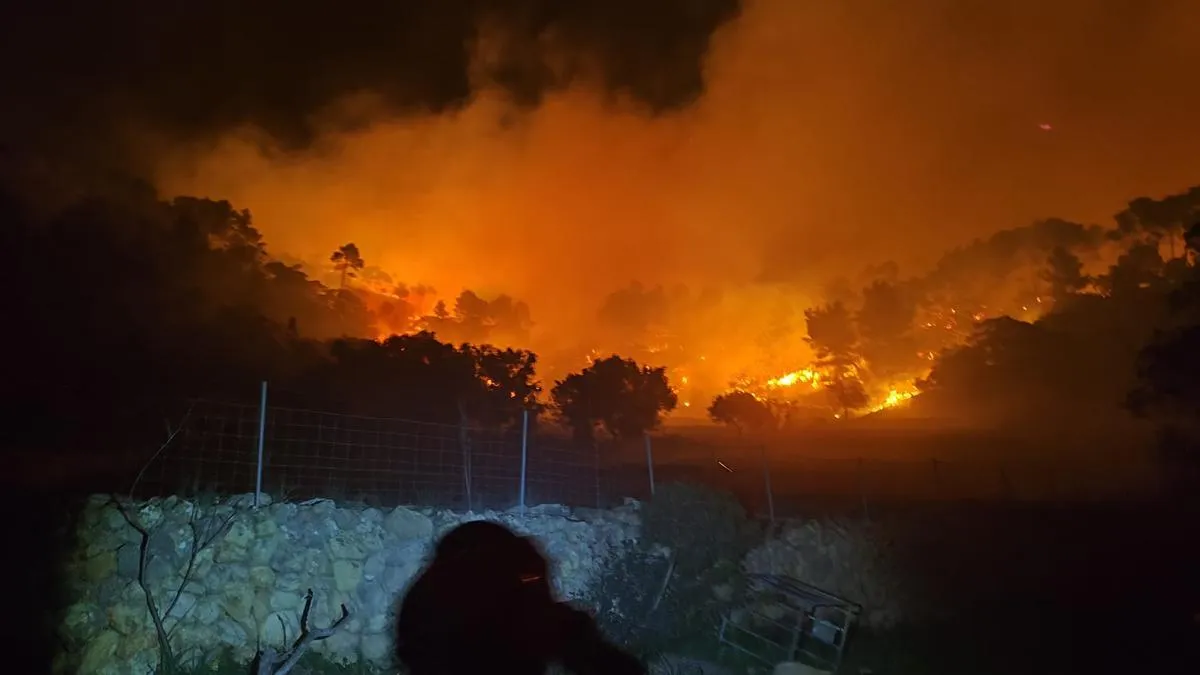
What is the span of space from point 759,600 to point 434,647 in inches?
172

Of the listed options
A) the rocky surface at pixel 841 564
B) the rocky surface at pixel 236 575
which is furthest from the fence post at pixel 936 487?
the rocky surface at pixel 236 575

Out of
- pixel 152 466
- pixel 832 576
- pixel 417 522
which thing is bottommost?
pixel 832 576

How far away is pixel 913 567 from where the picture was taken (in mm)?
11195

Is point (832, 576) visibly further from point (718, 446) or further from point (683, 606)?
point (718, 446)

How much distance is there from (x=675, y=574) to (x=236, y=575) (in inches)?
193

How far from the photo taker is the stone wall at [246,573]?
5.46m

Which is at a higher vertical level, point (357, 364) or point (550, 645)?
point (357, 364)

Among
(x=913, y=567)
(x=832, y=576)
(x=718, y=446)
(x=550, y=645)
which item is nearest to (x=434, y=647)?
(x=550, y=645)

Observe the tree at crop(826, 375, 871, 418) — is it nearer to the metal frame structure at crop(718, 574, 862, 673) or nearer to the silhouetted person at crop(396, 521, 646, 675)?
the metal frame structure at crop(718, 574, 862, 673)

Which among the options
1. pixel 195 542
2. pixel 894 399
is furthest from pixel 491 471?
pixel 894 399

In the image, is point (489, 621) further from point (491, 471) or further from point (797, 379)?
point (797, 379)

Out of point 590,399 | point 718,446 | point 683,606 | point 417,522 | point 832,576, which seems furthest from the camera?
point 590,399

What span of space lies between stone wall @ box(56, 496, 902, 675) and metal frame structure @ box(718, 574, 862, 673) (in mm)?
1929

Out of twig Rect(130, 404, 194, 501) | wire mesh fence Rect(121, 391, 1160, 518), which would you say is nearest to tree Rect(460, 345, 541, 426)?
wire mesh fence Rect(121, 391, 1160, 518)
